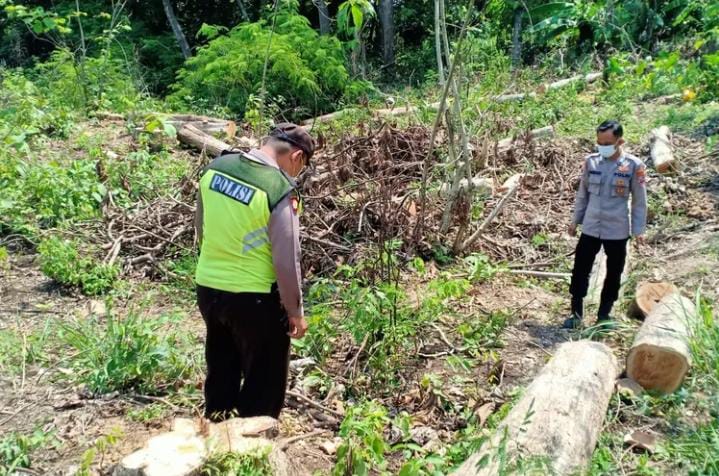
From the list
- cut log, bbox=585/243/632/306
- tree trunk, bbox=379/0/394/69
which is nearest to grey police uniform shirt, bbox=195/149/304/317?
cut log, bbox=585/243/632/306

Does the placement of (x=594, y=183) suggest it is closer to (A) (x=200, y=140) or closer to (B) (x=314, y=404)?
(B) (x=314, y=404)

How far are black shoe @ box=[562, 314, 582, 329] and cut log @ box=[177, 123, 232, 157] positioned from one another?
5.42 meters

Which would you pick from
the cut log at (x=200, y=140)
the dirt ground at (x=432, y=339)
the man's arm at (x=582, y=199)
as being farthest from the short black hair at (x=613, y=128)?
the cut log at (x=200, y=140)

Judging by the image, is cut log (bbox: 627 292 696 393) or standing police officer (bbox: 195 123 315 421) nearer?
standing police officer (bbox: 195 123 315 421)

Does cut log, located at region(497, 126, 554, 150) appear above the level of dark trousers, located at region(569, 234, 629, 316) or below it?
above

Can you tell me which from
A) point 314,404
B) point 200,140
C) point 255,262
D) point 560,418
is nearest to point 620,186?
point 560,418

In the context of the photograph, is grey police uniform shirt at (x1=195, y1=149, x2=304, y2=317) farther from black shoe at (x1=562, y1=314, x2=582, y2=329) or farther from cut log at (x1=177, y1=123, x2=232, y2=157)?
cut log at (x1=177, y1=123, x2=232, y2=157)

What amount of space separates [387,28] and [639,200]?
14.3 m

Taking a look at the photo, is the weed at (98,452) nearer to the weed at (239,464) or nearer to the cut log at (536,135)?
the weed at (239,464)

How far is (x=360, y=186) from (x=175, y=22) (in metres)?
13.1

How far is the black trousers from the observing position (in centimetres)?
307

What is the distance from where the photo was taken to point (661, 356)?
12.6 feet

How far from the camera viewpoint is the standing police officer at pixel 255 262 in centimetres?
294

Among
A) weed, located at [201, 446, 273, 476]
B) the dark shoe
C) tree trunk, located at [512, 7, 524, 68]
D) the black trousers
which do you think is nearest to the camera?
weed, located at [201, 446, 273, 476]
